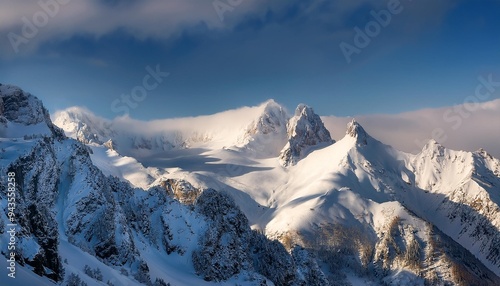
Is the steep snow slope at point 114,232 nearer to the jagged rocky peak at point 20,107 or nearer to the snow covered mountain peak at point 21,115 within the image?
the jagged rocky peak at point 20,107

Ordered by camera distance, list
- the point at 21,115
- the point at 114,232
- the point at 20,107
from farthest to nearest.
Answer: the point at 20,107 → the point at 21,115 → the point at 114,232

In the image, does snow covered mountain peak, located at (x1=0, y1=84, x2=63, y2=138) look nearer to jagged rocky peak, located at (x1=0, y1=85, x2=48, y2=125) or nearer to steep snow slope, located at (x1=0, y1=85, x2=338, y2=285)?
jagged rocky peak, located at (x1=0, y1=85, x2=48, y2=125)

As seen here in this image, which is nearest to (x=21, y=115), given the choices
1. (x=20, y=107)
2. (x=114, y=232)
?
(x=20, y=107)

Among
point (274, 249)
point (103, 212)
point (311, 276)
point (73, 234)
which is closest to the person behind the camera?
point (73, 234)

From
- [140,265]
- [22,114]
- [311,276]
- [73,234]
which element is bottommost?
[311,276]

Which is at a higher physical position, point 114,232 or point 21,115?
point 21,115

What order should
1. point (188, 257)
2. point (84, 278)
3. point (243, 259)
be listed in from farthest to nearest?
point (243, 259) → point (188, 257) → point (84, 278)

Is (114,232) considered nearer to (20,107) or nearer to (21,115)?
(21,115)

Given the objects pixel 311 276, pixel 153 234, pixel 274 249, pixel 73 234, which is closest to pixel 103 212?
pixel 73 234

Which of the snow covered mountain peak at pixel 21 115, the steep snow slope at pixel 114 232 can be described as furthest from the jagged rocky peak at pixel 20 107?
the steep snow slope at pixel 114 232

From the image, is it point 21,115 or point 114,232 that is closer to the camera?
point 114,232

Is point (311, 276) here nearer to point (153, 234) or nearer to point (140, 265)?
point (153, 234)
